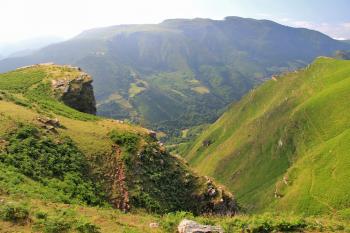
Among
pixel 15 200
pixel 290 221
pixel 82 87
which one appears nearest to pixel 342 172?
pixel 82 87

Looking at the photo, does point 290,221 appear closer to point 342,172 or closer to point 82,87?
point 82,87

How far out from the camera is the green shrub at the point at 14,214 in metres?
29.1

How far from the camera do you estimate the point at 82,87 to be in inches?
3750

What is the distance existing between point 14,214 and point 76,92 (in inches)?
2589

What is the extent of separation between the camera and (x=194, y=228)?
104 feet

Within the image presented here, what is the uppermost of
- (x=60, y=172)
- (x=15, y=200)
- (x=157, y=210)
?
(x=15, y=200)

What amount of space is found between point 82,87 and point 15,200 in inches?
2479

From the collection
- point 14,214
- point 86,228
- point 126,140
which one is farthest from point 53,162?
point 86,228

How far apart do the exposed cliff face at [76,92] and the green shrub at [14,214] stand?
6155 cm

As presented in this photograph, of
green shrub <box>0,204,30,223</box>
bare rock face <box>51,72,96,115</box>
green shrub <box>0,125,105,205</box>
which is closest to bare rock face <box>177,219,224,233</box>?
green shrub <box>0,204,30,223</box>

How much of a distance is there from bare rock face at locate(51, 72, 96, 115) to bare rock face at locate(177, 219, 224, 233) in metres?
63.7

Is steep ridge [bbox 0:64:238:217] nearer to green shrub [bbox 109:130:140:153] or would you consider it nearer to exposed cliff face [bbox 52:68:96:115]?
green shrub [bbox 109:130:140:153]

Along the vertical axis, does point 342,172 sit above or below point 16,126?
below

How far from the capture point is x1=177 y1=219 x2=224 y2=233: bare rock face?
3153 cm
